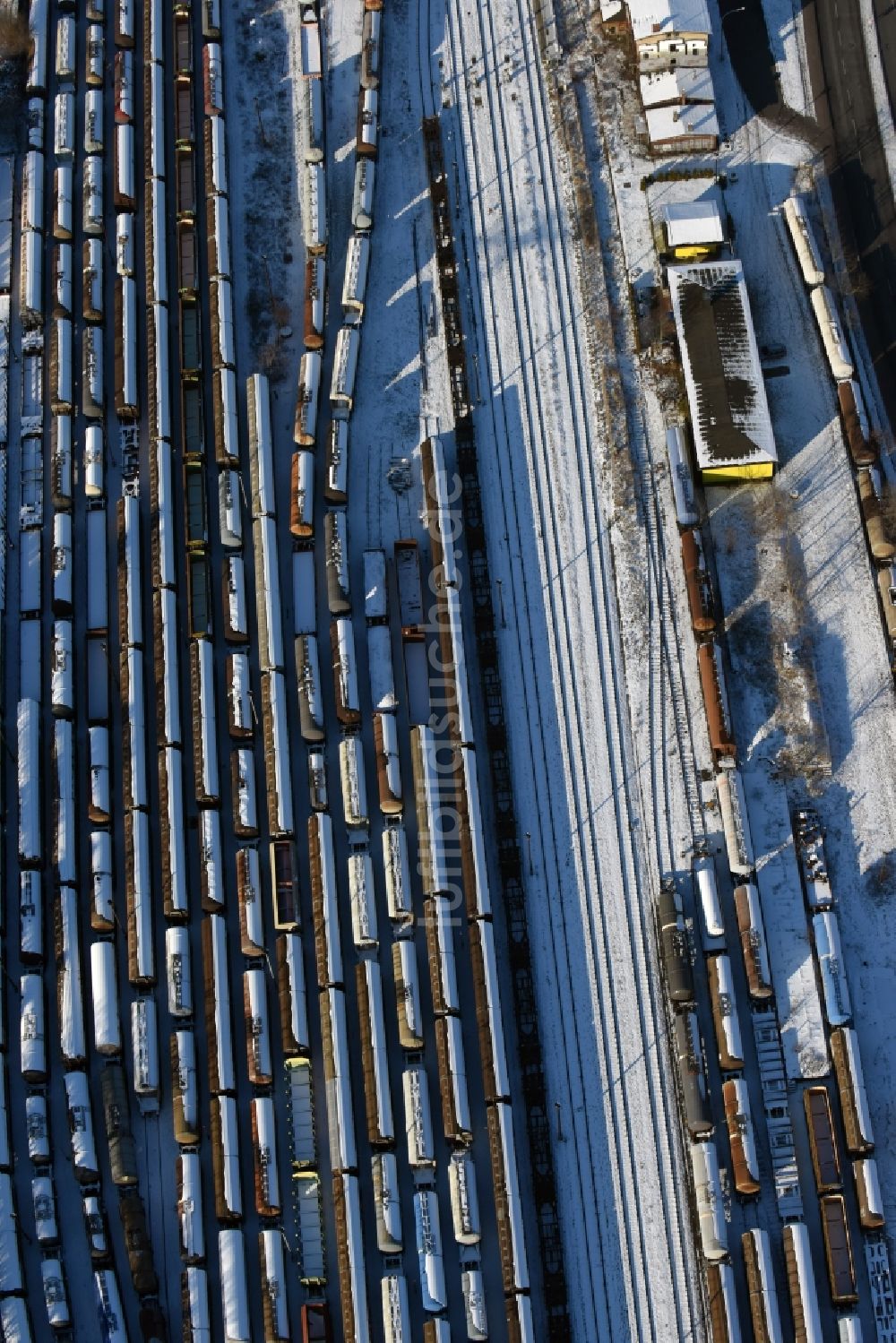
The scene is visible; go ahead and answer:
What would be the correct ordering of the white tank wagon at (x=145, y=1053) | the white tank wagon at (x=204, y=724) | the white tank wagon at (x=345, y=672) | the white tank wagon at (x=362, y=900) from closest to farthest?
the white tank wagon at (x=145, y=1053) < the white tank wagon at (x=362, y=900) < the white tank wagon at (x=204, y=724) < the white tank wagon at (x=345, y=672)

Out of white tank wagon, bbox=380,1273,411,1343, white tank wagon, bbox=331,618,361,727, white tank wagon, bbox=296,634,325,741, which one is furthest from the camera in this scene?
white tank wagon, bbox=331,618,361,727

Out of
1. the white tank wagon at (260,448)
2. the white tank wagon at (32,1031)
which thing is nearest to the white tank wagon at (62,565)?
the white tank wagon at (260,448)

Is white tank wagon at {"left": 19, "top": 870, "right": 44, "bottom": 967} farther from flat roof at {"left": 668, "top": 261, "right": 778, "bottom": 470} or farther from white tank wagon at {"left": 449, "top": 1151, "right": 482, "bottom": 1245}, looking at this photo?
flat roof at {"left": 668, "top": 261, "right": 778, "bottom": 470}

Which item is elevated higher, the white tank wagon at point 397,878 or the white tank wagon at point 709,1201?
the white tank wagon at point 397,878

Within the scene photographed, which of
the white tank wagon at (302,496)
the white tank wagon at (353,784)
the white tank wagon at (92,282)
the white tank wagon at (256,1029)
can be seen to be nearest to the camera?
the white tank wagon at (256,1029)

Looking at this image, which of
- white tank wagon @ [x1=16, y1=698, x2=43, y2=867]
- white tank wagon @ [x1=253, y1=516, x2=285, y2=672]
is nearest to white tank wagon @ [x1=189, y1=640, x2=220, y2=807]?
white tank wagon @ [x1=253, y1=516, x2=285, y2=672]

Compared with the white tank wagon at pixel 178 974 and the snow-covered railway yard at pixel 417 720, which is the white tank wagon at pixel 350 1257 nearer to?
the snow-covered railway yard at pixel 417 720

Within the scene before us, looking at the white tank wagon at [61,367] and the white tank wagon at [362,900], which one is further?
the white tank wagon at [61,367]
